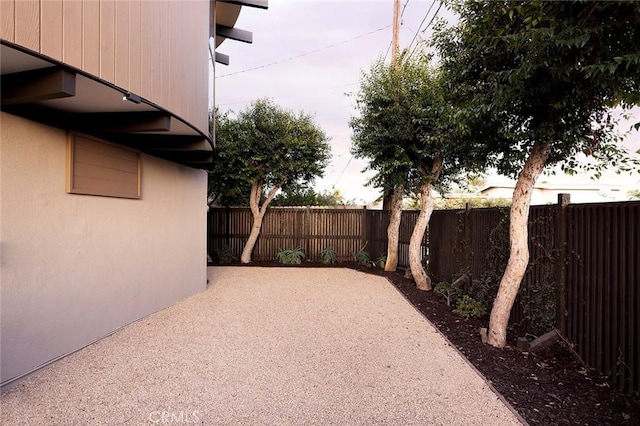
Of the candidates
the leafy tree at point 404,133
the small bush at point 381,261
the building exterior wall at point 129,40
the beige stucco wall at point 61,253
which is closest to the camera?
the building exterior wall at point 129,40

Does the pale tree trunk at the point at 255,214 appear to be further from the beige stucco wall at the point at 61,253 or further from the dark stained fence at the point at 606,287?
the dark stained fence at the point at 606,287

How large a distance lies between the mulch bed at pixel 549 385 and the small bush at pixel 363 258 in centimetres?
563

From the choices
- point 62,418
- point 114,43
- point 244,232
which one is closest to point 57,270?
point 62,418

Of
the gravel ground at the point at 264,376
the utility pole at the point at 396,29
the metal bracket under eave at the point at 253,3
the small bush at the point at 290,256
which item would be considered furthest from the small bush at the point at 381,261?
the metal bracket under eave at the point at 253,3

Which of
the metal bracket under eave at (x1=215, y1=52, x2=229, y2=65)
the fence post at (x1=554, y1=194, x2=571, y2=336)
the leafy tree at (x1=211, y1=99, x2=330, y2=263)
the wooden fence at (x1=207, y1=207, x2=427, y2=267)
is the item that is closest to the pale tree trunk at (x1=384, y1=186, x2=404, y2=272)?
the wooden fence at (x1=207, y1=207, x2=427, y2=267)

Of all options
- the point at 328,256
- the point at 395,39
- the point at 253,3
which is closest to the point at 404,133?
the point at 253,3

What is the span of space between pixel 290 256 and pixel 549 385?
7.70 m

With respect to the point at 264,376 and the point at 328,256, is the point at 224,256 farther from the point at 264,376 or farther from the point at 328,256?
the point at 264,376

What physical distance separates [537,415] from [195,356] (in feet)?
9.99

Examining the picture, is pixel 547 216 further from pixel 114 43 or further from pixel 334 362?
pixel 114 43

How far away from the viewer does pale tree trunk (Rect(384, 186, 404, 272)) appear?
337 inches

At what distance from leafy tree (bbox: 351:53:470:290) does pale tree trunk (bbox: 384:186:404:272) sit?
1003 mm

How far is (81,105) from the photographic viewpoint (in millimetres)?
3211

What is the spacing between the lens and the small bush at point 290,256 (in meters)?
10.1
